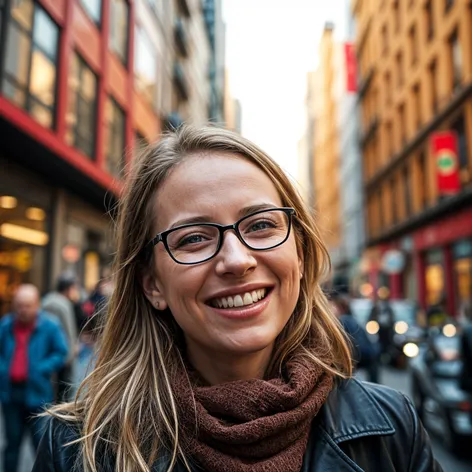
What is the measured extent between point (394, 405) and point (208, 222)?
34.5 inches

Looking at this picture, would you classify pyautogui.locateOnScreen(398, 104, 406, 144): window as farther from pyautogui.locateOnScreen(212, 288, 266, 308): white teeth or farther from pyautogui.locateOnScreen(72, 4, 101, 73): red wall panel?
pyautogui.locateOnScreen(212, 288, 266, 308): white teeth

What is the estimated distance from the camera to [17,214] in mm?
13055

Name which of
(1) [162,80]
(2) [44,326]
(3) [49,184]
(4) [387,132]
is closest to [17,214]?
(3) [49,184]

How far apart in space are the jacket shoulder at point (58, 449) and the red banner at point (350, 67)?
42004 millimetres

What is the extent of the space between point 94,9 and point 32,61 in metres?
4.79

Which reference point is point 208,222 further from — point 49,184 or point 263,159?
point 49,184

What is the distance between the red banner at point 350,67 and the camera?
4075 cm

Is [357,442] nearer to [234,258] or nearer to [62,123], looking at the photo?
[234,258]

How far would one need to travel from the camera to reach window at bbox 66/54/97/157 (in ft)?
47.2

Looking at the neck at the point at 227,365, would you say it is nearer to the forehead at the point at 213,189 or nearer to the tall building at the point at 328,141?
Answer: the forehead at the point at 213,189

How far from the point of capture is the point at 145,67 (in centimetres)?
2184

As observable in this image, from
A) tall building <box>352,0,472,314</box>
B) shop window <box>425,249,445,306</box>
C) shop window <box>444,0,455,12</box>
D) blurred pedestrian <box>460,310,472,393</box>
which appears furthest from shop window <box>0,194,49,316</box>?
shop window <box>444,0,455,12</box>

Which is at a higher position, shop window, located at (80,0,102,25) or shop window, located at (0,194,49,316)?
shop window, located at (80,0,102,25)

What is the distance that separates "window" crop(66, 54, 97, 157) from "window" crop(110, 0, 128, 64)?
2.46 meters
